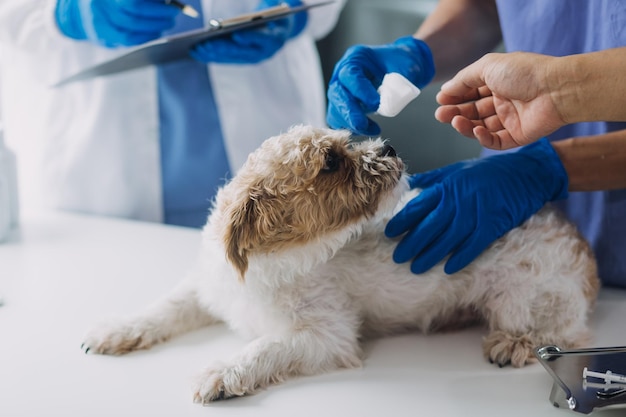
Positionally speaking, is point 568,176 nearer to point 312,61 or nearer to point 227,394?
Result: point 227,394

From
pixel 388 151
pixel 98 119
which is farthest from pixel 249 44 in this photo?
pixel 388 151

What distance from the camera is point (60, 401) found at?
108 centimetres

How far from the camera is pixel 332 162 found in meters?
1.26

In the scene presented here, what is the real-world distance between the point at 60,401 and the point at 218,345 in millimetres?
319

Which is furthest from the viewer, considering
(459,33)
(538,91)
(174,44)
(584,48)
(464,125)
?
(459,33)

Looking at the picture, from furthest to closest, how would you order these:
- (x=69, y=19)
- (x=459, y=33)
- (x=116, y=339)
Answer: (x=69, y=19) < (x=459, y=33) < (x=116, y=339)

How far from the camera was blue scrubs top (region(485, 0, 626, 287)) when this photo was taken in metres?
1.46

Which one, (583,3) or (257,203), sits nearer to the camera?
(257,203)

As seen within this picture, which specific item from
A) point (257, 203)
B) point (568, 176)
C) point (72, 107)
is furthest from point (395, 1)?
point (257, 203)

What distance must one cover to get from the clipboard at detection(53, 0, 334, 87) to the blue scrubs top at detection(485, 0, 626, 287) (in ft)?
1.59

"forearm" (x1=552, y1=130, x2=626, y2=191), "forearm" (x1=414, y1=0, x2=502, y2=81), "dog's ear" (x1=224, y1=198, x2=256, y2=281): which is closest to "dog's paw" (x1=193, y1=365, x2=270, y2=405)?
"dog's ear" (x1=224, y1=198, x2=256, y2=281)

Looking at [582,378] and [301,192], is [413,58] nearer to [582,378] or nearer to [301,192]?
[301,192]

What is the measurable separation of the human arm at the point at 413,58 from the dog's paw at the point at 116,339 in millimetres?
566

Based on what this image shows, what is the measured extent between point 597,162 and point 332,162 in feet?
1.91
